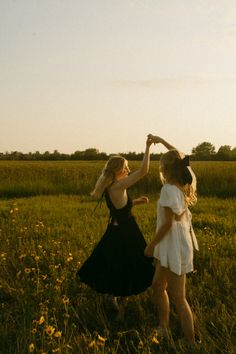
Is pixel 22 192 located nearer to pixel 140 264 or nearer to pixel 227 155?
pixel 140 264

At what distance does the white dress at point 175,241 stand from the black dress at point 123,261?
2.63 feet

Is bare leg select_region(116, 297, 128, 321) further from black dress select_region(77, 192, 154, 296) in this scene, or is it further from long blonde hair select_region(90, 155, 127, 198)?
long blonde hair select_region(90, 155, 127, 198)

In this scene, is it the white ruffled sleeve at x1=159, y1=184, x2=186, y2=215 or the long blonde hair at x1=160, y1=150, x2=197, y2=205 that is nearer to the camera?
the white ruffled sleeve at x1=159, y1=184, x2=186, y2=215

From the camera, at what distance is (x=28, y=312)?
520cm

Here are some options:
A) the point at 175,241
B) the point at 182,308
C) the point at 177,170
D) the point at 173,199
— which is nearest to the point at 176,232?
the point at 175,241

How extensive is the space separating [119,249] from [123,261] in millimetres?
136

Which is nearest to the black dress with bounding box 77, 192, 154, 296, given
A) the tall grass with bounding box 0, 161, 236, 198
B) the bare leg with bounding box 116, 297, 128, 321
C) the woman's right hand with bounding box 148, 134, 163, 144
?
the bare leg with bounding box 116, 297, 128, 321

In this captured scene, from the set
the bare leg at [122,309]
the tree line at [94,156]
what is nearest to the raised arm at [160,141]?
the bare leg at [122,309]

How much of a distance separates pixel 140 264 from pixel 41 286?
1315 mm

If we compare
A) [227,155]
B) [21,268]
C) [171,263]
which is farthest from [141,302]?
[227,155]

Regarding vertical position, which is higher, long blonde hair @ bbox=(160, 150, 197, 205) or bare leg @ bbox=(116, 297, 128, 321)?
long blonde hair @ bbox=(160, 150, 197, 205)

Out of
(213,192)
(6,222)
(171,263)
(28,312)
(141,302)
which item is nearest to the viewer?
(171,263)

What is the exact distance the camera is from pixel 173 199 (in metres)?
4.34

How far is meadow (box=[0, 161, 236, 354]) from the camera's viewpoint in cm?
433
